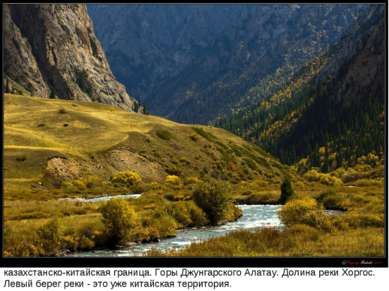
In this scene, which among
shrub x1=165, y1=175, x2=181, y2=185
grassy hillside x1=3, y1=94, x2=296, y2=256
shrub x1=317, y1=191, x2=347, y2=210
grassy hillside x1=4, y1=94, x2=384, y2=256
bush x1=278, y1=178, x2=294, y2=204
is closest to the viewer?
grassy hillside x1=4, y1=94, x2=384, y2=256

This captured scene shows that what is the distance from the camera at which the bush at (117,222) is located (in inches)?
1590

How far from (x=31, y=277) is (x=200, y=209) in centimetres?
3534

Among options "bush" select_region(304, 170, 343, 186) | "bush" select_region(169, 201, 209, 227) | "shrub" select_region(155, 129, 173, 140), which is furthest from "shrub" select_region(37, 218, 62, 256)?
"shrub" select_region(155, 129, 173, 140)

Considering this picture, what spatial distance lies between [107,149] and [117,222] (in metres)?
88.0

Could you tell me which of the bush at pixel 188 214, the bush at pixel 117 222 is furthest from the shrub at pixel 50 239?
the bush at pixel 188 214

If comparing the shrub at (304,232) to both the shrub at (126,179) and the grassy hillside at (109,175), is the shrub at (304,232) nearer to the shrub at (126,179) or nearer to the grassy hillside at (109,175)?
the grassy hillside at (109,175)

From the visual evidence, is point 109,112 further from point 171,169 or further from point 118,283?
point 118,283

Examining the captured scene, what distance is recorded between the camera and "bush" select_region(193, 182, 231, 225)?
55750 mm

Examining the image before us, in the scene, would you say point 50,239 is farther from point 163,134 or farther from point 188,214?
point 163,134

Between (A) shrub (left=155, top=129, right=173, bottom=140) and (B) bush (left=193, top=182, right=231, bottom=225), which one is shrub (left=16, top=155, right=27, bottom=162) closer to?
(A) shrub (left=155, top=129, right=173, bottom=140)

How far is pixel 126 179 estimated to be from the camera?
112 m

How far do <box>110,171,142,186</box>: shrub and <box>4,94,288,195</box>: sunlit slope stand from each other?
508 centimetres

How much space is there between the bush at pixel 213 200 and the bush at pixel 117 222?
631 inches

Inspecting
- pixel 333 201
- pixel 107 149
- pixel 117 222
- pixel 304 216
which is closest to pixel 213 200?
pixel 304 216
